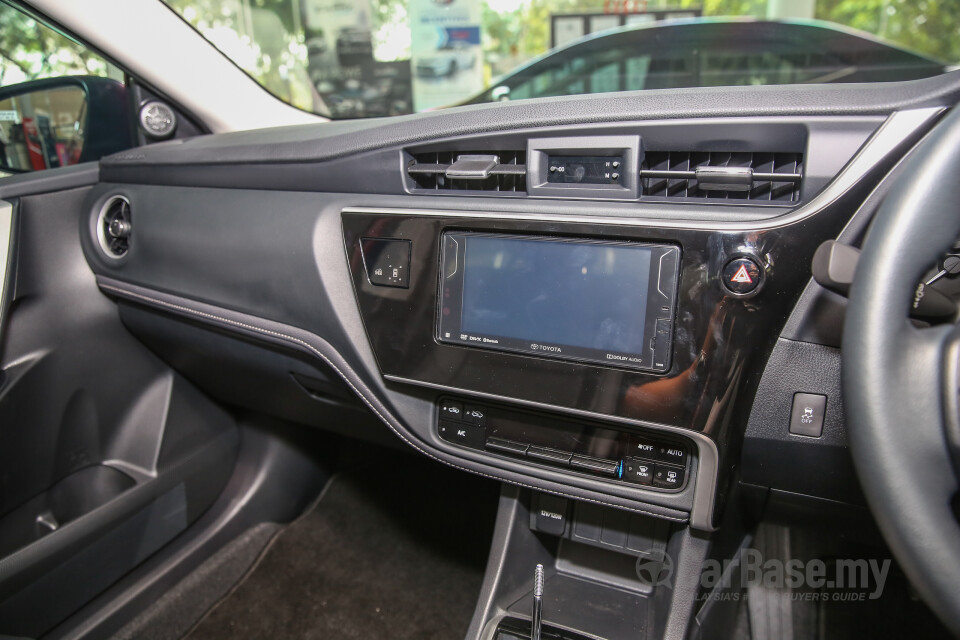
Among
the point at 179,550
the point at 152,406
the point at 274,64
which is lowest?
the point at 179,550

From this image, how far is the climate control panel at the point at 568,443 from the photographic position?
881 mm

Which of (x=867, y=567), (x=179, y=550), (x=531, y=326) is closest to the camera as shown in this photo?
(x=531, y=326)

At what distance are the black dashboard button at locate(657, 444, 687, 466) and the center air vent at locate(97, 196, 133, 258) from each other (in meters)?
1.08

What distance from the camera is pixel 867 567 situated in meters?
1.27

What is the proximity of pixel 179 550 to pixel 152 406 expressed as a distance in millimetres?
344

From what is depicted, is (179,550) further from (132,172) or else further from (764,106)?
(764,106)

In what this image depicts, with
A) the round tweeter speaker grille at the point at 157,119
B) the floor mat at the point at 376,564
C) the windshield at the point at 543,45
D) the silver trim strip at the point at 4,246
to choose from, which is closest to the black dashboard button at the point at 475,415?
the windshield at the point at 543,45

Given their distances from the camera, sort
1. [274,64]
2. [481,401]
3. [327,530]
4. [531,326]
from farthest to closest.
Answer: [274,64] < [327,530] < [481,401] < [531,326]

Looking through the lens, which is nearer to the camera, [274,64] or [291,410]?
[291,410]

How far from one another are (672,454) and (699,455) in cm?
5

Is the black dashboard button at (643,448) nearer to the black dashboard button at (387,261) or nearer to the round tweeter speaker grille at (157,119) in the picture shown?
the black dashboard button at (387,261)

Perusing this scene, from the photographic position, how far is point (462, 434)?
101cm

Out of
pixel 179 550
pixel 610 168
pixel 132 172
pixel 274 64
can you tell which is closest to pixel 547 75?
pixel 610 168

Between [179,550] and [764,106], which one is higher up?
[764,106]
